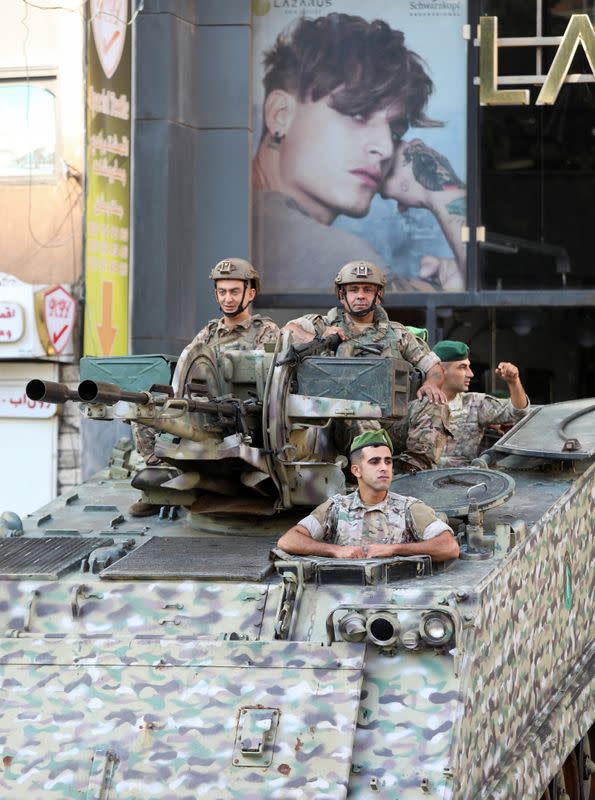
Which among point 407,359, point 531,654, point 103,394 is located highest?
point 407,359

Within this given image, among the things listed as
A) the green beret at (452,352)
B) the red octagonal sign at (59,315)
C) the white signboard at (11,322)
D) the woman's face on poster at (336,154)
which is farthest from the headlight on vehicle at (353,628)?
the woman's face on poster at (336,154)

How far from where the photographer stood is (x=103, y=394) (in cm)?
827

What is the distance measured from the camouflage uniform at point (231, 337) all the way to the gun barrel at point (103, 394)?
7.11 ft

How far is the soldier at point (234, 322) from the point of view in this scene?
1079 centimetres

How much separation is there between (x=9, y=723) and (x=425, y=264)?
11.1m

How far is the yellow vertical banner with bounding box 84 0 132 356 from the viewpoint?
55.5ft

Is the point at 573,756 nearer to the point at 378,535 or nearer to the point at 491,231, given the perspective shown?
the point at 378,535

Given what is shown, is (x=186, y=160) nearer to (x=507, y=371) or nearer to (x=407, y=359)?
(x=507, y=371)

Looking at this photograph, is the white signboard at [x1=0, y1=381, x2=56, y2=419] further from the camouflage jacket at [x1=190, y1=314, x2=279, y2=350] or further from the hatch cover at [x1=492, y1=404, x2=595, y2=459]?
the hatch cover at [x1=492, y1=404, x2=595, y2=459]

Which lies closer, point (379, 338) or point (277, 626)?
point (277, 626)

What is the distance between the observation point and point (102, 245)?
17.0m

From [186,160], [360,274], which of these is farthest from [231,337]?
[186,160]

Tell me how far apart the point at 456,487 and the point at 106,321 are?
7.83 meters

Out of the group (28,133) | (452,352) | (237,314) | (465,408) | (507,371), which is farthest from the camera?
(28,133)
